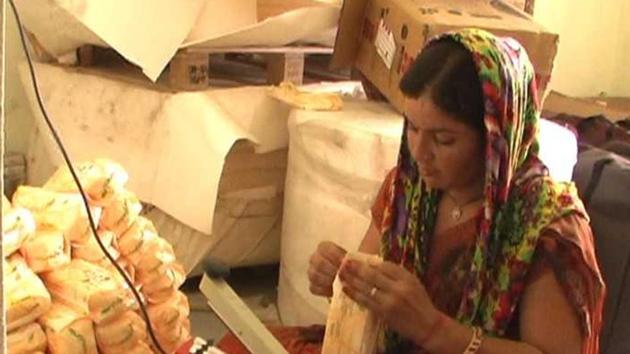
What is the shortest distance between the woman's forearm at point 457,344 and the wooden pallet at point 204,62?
129 centimetres

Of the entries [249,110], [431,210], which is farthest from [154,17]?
[431,210]

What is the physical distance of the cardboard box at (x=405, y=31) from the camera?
2.19 m

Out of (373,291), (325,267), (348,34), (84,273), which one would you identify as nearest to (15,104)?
(348,34)

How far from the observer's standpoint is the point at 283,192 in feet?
8.32

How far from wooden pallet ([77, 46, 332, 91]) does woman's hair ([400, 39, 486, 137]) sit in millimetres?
1145

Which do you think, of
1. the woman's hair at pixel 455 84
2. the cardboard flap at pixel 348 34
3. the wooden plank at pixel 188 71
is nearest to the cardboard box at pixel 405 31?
the cardboard flap at pixel 348 34

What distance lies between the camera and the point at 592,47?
11.9 feet

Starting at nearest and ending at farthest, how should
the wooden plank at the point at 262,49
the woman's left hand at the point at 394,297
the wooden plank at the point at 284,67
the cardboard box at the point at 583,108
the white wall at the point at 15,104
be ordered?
the woman's left hand at the point at 394,297 → the wooden plank at the point at 262,49 → the wooden plank at the point at 284,67 → the white wall at the point at 15,104 → the cardboard box at the point at 583,108

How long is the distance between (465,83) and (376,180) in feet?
2.73

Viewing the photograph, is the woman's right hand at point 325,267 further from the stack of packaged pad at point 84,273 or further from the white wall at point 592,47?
the white wall at point 592,47

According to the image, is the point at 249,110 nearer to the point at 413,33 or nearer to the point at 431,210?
the point at 413,33

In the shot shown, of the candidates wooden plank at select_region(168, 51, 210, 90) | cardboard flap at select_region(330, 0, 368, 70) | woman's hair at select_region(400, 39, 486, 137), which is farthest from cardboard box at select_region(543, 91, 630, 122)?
woman's hair at select_region(400, 39, 486, 137)

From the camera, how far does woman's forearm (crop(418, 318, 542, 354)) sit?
1.29 meters

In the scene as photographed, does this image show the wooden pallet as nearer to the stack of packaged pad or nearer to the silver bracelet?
the stack of packaged pad
